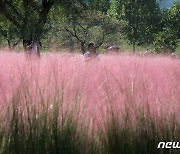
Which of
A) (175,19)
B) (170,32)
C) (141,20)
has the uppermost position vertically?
(141,20)

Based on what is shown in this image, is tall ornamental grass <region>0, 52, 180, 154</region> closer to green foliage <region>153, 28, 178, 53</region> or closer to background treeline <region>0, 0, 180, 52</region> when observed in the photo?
background treeline <region>0, 0, 180, 52</region>

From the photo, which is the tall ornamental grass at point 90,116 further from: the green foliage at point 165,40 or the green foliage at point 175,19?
the green foliage at point 175,19

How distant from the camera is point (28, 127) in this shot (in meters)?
1.84

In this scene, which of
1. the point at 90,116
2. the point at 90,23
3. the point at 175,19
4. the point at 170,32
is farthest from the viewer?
the point at 175,19

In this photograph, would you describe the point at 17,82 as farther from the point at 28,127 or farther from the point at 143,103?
the point at 143,103

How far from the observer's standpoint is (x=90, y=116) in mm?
1821

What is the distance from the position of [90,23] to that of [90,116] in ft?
88.1

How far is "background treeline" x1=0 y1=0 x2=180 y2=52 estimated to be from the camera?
1352 centimetres

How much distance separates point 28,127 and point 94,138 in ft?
1.04

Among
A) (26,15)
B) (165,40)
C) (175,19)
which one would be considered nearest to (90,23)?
(165,40)

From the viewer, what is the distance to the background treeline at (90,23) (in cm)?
1352

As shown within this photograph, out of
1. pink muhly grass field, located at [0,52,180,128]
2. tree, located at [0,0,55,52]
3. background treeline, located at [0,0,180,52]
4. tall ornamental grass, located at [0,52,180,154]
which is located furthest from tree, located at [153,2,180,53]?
tall ornamental grass, located at [0,52,180,154]

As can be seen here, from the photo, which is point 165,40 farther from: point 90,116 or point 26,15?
point 90,116

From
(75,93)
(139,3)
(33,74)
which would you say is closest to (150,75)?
(75,93)
